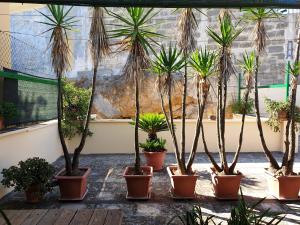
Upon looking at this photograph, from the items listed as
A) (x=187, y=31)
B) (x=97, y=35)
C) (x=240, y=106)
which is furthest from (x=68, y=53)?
(x=240, y=106)

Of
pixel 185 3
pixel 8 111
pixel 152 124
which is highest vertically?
pixel 185 3

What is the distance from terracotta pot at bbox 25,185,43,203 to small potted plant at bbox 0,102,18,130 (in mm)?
1179

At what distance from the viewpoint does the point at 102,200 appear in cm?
530

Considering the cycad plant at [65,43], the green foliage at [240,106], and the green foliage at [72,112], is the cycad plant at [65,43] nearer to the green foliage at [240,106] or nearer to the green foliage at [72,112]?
the green foliage at [72,112]

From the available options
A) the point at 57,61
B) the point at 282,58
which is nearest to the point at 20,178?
the point at 57,61

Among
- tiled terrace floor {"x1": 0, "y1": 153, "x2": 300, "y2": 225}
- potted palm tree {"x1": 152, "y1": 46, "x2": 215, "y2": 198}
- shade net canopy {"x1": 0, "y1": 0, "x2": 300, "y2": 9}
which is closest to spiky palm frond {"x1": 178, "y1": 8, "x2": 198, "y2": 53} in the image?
potted palm tree {"x1": 152, "y1": 46, "x2": 215, "y2": 198}

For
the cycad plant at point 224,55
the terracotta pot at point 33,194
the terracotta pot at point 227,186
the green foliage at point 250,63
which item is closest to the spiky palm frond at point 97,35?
the cycad plant at point 224,55

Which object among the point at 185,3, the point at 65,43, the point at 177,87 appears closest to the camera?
the point at 185,3

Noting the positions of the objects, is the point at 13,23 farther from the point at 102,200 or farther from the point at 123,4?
the point at 123,4

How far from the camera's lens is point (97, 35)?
17.2 feet

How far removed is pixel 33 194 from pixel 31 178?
1.01 feet

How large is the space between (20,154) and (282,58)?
33.9 ft

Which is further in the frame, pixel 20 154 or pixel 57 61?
pixel 20 154

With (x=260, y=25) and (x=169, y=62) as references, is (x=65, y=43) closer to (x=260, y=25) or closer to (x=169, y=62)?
(x=169, y=62)
